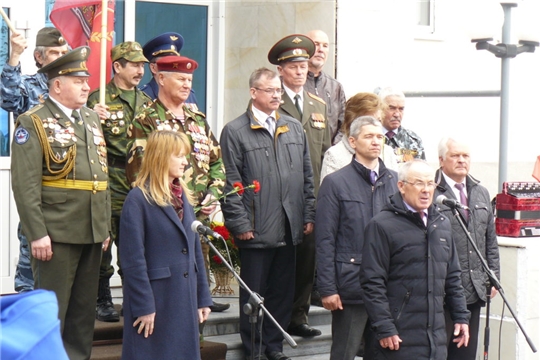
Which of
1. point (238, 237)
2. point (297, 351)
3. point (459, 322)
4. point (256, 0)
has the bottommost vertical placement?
point (297, 351)

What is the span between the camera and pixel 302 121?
7.47m

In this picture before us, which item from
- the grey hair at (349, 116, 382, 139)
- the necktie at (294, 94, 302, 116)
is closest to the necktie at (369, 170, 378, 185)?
the grey hair at (349, 116, 382, 139)

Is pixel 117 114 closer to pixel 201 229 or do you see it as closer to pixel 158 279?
pixel 158 279

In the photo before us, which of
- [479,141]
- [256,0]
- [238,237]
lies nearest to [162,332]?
[238,237]

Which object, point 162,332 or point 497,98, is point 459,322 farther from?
point 497,98

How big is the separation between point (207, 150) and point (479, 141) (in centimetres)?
520

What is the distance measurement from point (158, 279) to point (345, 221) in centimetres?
146

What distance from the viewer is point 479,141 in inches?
431

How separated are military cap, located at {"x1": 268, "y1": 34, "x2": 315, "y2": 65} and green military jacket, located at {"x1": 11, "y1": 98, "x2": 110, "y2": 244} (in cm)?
197

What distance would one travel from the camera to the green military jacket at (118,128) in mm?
6730

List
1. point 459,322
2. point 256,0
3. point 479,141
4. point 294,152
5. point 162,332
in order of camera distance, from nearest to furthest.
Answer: point 162,332 < point 459,322 < point 294,152 < point 256,0 < point 479,141

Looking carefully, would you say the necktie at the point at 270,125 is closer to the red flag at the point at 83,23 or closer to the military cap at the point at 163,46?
the military cap at the point at 163,46

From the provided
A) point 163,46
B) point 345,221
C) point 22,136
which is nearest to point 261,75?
point 163,46

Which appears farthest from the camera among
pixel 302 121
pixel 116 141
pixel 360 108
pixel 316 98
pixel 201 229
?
pixel 316 98
